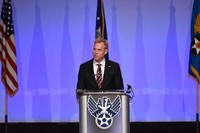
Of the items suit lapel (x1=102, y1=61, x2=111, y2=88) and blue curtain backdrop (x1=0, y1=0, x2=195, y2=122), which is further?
blue curtain backdrop (x1=0, y1=0, x2=195, y2=122)

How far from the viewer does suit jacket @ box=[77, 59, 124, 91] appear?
4480 mm

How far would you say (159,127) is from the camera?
6871 mm

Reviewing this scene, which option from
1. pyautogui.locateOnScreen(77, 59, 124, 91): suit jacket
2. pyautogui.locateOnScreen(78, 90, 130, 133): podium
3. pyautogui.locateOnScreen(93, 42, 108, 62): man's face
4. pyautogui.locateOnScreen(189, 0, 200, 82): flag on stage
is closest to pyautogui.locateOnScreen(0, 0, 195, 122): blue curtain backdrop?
pyautogui.locateOnScreen(189, 0, 200, 82): flag on stage

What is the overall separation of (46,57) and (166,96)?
2.00 meters

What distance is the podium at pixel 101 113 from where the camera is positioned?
3855 millimetres

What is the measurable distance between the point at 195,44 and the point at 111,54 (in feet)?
4.30

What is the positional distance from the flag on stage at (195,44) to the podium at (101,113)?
10.0 ft

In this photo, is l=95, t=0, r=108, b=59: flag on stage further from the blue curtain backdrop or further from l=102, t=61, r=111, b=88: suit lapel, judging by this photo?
l=102, t=61, r=111, b=88: suit lapel

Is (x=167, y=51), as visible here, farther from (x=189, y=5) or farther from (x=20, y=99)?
(x=20, y=99)

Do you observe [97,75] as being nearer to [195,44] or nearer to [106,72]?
[106,72]

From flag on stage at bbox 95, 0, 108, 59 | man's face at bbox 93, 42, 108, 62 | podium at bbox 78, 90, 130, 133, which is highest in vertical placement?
flag on stage at bbox 95, 0, 108, 59

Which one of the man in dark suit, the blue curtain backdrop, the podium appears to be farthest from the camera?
the blue curtain backdrop

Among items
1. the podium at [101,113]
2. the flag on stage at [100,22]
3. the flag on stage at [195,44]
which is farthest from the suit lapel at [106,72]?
the flag on stage at [195,44]

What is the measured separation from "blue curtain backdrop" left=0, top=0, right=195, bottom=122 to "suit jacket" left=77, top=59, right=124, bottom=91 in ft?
7.65
